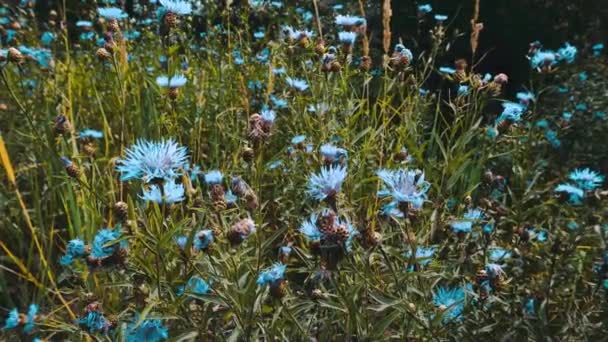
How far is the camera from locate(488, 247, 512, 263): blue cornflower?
168cm

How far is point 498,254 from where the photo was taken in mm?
1759

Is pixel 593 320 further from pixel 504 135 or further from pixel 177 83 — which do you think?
pixel 177 83

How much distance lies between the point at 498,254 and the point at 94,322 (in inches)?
41.7

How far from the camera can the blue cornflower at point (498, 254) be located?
5.51 ft

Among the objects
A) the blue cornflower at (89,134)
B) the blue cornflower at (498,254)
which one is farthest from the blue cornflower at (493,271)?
the blue cornflower at (89,134)

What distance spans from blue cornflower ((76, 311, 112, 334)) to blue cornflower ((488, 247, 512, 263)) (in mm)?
953

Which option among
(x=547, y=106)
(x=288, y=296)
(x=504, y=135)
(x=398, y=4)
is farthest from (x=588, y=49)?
(x=288, y=296)

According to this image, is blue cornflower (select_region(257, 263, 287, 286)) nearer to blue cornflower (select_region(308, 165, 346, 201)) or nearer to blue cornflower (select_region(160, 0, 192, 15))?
blue cornflower (select_region(308, 165, 346, 201))

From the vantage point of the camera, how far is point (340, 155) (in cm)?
159

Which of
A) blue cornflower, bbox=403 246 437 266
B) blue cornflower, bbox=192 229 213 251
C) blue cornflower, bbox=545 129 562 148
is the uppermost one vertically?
blue cornflower, bbox=192 229 213 251

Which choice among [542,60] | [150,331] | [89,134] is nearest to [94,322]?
[150,331]

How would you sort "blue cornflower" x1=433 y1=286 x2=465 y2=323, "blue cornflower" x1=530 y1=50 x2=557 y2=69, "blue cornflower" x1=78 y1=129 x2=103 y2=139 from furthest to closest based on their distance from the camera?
"blue cornflower" x1=78 y1=129 x2=103 y2=139
"blue cornflower" x1=530 y1=50 x2=557 y2=69
"blue cornflower" x1=433 y1=286 x2=465 y2=323

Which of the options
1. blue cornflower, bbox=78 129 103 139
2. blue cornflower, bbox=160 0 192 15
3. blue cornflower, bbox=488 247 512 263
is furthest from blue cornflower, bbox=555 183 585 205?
blue cornflower, bbox=78 129 103 139

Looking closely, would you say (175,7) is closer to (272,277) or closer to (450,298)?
(272,277)
